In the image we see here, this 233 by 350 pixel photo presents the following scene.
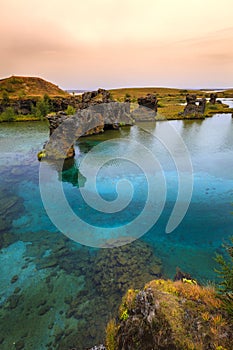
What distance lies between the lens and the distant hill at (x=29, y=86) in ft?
380

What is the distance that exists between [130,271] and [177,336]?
25.5 feet

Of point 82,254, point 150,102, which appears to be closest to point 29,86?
point 150,102

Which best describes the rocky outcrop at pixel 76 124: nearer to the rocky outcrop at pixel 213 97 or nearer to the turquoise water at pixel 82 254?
the turquoise water at pixel 82 254

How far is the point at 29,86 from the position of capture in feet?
408

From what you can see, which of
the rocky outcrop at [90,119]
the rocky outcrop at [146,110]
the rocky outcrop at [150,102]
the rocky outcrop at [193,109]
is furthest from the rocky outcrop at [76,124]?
the rocky outcrop at [193,109]

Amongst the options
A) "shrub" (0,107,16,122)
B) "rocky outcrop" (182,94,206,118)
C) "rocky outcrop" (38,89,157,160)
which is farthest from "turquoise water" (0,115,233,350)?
"shrub" (0,107,16,122)

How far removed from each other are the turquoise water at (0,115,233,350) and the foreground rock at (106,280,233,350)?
361 cm

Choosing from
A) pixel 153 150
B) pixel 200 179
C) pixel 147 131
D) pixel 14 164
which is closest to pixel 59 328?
pixel 200 179

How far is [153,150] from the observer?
37.8 m

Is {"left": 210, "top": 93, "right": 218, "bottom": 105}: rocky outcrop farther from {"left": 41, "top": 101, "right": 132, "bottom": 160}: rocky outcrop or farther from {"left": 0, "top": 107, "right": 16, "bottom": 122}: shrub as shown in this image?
{"left": 0, "top": 107, "right": 16, "bottom": 122}: shrub

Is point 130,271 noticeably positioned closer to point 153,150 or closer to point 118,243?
point 118,243

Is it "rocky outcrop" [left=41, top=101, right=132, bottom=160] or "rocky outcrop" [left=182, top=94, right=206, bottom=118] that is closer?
"rocky outcrop" [left=41, top=101, right=132, bottom=160]

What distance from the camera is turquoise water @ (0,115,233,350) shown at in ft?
34.7

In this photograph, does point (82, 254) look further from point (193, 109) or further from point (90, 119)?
point (193, 109)
